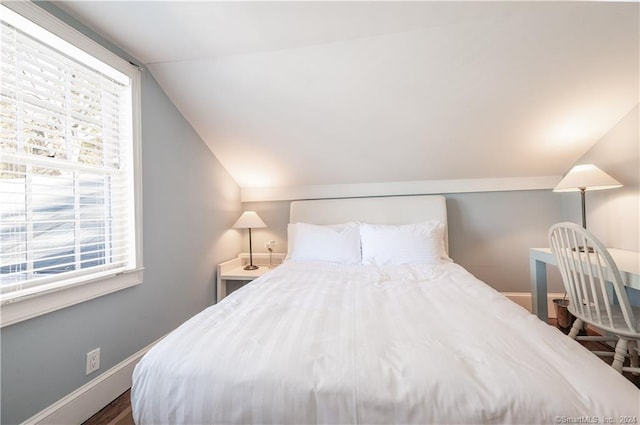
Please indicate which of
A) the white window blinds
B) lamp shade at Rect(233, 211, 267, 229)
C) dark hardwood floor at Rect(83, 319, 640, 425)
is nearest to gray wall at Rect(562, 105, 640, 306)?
dark hardwood floor at Rect(83, 319, 640, 425)

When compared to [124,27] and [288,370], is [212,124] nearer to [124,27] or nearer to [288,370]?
[124,27]

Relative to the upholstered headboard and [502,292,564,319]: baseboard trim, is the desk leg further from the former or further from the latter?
the upholstered headboard

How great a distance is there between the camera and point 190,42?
1.62m

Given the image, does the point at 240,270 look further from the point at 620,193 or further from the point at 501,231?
the point at 620,193

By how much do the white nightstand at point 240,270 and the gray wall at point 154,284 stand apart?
85mm

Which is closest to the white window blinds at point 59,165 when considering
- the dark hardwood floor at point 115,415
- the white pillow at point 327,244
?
the dark hardwood floor at point 115,415

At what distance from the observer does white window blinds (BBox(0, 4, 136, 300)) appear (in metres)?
1.13

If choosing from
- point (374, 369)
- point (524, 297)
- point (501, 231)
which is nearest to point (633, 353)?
point (524, 297)

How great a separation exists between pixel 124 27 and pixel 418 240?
2528 mm

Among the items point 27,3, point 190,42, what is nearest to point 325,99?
point 190,42

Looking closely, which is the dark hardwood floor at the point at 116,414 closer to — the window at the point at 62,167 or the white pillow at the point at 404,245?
the window at the point at 62,167

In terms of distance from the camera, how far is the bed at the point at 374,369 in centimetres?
67

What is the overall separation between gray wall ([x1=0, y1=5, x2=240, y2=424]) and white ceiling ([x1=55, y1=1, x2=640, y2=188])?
25cm

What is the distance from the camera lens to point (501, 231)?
2.70 m
